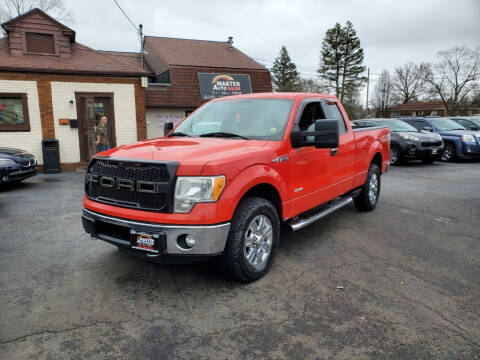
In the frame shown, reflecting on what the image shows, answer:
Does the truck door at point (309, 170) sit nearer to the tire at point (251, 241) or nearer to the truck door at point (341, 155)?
the truck door at point (341, 155)

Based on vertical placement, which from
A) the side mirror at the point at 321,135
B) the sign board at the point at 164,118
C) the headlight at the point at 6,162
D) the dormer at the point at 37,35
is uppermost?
the dormer at the point at 37,35

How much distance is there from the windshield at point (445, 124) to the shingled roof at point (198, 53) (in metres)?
10.2

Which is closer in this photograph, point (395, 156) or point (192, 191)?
point (192, 191)

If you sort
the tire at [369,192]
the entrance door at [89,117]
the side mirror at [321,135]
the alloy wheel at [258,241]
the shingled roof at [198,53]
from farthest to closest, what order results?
the shingled roof at [198,53] < the entrance door at [89,117] < the tire at [369,192] < the side mirror at [321,135] < the alloy wheel at [258,241]

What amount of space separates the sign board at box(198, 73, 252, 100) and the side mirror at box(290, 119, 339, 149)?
15.6 m

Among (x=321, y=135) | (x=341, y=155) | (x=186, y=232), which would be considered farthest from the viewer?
(x=341, y=155)

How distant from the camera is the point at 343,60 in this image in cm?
4656

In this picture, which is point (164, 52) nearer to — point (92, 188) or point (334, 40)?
point (92, 188)

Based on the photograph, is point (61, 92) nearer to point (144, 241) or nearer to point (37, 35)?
point (37, 35)

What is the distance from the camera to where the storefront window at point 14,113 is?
1227 cm

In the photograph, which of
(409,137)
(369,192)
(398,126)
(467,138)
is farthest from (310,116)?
(467,138)

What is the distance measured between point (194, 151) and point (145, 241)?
3.04 ft

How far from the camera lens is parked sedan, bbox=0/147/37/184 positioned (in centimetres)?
831

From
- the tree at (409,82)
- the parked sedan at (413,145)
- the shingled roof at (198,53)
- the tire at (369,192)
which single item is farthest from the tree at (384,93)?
the tire at (369,192)
